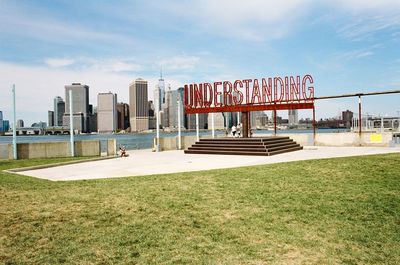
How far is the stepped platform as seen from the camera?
25.3 metres

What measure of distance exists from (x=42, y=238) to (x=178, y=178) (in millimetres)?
6884

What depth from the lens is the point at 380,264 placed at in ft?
17.4

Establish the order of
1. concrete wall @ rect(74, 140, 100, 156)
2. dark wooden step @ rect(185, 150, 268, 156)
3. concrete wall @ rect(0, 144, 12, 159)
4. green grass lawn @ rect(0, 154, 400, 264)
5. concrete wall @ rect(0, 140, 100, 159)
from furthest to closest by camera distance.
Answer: concrete wall @ rect(74, 140, 100, 156) → concrete wall @ rect(0, 144, 12, 159) → dark wooden step @ rect(185, 150, 268, 156) → concrete wall @ rect(0, 140, 100, 159) → green grass lawn @ rect(0, 154, 400, 264)

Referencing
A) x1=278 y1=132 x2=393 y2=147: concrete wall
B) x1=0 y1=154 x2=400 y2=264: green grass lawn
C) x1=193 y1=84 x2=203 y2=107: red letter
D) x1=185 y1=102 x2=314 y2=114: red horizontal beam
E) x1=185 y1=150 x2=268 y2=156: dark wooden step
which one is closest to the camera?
x1=0 y1=154 x2=400 y2=264: green grass lawn

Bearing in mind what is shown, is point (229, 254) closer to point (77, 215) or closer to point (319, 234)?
point (319, 234)

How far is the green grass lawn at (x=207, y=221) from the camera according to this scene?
5785 millimetres

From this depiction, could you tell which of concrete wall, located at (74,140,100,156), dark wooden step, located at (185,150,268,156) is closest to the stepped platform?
dark wooden step, located at (185,150,268,156)

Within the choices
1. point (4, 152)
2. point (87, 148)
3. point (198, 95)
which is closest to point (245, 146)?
point (198, 95)

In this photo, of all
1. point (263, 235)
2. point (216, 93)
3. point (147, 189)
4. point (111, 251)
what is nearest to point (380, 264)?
point (263, 235)

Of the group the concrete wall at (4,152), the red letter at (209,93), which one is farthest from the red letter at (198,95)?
the concrete wall at (4,152)

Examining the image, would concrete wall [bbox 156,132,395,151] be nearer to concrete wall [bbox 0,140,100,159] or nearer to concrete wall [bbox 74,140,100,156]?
concrete wall [bbox 74,140,100,156]

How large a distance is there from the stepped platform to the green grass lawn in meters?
12.9

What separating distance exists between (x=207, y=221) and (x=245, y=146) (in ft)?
62.7

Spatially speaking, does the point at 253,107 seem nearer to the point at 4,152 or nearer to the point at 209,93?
the point at 209,93
